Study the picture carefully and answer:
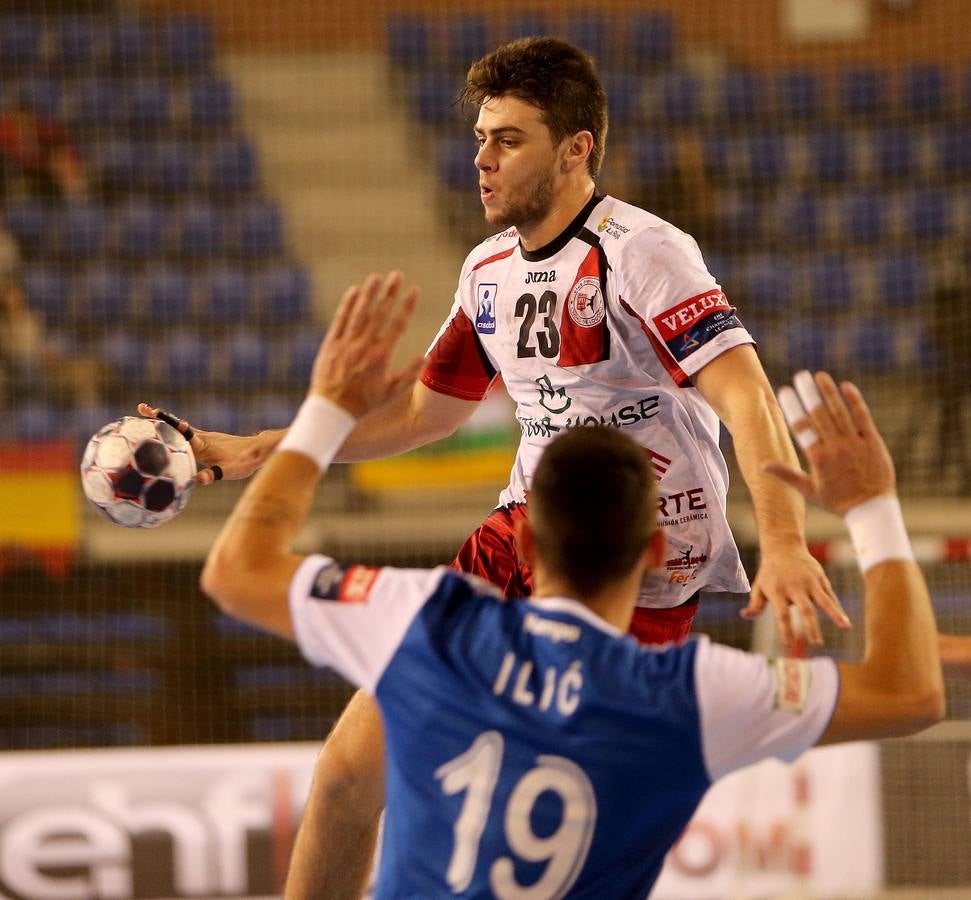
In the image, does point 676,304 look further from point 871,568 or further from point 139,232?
point 139,232

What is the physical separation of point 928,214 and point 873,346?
152 centimetres

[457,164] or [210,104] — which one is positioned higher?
[210,104]

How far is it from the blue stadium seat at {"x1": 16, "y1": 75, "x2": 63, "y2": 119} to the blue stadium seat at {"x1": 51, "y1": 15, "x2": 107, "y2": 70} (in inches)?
8.9

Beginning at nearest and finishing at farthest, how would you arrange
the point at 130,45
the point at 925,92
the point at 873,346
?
the point at 873,346, the point at 925,92, the point at 130,45

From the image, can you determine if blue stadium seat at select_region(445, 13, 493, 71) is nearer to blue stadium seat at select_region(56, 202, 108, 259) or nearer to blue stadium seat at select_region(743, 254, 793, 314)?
blue stadium seat at select_region(743, 254, 793, 314)

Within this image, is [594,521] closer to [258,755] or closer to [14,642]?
[258,755]

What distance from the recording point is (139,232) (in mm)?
10547

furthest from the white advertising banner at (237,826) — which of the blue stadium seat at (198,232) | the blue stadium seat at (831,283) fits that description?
the blue stadium seat at (198,232)

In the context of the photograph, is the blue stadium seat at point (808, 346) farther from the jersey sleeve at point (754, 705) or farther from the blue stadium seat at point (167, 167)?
the jersey sleeve at point (754, 705)

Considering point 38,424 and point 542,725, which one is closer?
point 542,725

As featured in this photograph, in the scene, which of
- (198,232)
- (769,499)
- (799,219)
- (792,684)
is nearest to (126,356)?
(198,232)

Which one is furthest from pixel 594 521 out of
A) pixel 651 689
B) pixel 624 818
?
pixel 624 818

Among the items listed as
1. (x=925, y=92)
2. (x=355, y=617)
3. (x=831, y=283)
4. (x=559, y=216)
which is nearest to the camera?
(x=355, y=617)

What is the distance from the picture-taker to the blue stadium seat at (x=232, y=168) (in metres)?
11.3
